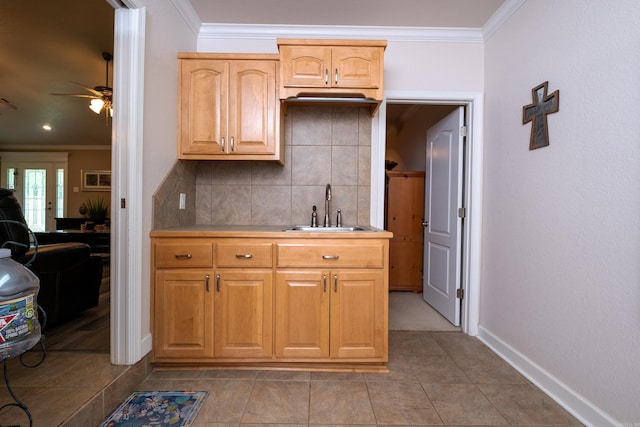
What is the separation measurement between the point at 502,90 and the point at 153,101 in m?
2.45

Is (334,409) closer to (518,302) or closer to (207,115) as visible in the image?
(518,302)

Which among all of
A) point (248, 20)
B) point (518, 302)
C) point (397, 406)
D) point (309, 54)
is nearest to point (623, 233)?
point (518, 302)

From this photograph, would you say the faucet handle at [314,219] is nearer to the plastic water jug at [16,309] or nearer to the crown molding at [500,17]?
the plastic water jug at [16,309]

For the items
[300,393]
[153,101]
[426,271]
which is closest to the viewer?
[300,393]

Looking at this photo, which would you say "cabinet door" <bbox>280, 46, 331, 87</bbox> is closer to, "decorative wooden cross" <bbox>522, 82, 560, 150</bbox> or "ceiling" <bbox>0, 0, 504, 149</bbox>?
"ceiling" <bbox>0, 0, 504, 149</bbox>

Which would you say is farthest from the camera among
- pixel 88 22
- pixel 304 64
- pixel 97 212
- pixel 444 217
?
pixel 97 212

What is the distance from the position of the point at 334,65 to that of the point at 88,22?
2.44 metres

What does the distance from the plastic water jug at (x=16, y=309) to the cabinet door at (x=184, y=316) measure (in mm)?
796

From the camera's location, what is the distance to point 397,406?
1617 millimetres

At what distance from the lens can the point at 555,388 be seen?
5.56 ft

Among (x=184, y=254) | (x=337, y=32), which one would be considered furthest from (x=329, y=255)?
(x=337, y=32)

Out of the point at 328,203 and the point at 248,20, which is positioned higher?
the point at 248,20

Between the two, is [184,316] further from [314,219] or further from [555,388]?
[555,388]

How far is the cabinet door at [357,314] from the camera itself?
191cm
